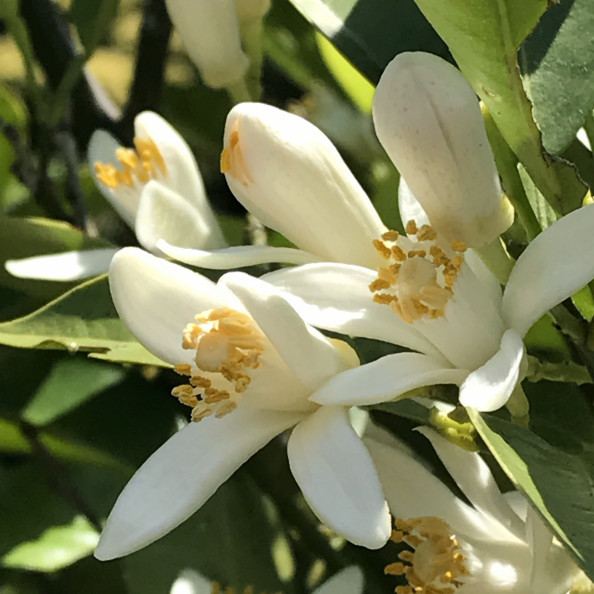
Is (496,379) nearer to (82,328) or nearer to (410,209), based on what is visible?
(410,209)

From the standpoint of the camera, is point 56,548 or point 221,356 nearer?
point 221,356

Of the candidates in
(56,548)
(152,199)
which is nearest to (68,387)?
(56,548)

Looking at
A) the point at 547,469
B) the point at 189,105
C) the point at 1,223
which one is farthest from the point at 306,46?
the point at 547,469

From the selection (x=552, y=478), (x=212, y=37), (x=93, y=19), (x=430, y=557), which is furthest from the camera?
(x=93, y=19)

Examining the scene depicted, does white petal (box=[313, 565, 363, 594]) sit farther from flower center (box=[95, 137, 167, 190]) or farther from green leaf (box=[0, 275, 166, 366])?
flower center (box=[95, 137, 167, 190])

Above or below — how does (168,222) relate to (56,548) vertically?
above

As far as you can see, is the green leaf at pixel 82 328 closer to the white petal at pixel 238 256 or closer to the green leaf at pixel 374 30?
the white petal at pixel 238 256

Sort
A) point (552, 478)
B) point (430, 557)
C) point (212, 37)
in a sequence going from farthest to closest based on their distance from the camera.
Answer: point (212, 37)
point (430, 557)
point (552, 478)
